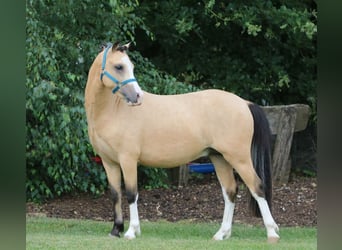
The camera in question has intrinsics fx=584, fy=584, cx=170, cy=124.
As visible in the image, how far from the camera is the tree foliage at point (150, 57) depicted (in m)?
7.20

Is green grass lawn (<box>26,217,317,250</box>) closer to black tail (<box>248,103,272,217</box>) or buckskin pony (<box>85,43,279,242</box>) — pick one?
buckskin pony (<box>85,43,279,242</box>)

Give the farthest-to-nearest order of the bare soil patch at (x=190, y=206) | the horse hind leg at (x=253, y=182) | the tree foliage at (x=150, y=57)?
the bare soil patch at (x=190, y=206), the tree foliage at (x=150, y=57), the horse hind leg at (x=253, y=182)

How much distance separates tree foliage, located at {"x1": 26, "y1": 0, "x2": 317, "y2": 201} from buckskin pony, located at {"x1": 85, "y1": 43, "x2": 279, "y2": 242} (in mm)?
1261

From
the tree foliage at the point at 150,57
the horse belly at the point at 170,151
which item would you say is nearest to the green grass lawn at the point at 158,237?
the horse belly at the point at 170,151

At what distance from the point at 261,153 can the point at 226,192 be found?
1.79 ft

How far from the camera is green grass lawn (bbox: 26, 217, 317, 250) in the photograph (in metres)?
5.06

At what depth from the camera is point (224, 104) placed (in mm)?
5703

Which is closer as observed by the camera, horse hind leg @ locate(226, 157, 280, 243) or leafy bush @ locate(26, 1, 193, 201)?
horse hind leg @ locate(226, 157, 280, 243)

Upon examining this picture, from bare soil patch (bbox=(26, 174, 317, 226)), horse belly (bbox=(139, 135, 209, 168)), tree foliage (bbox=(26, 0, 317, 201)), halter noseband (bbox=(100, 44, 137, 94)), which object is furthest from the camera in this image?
bare soil patch (bbox=(26, 174, 317, 226))

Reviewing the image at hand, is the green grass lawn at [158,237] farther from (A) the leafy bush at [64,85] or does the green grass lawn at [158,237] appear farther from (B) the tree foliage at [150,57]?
(B) the tree foliage at [150,57]

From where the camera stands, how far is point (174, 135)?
5.71 meters

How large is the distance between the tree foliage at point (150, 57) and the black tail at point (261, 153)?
226cm

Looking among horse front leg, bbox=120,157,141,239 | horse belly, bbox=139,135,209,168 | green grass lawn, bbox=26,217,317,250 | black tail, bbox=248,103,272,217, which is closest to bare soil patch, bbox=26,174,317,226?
green grass lawn, bbox=26,217,317,250
